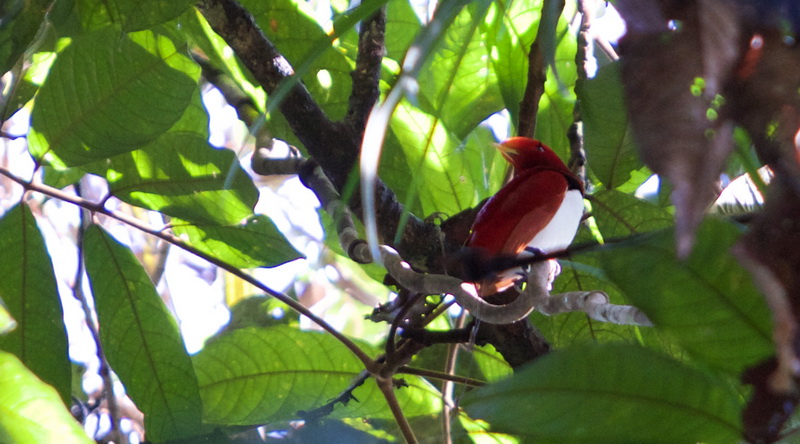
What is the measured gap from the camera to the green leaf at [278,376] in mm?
1429

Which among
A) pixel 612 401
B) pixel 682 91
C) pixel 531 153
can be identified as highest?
pixel 682 91

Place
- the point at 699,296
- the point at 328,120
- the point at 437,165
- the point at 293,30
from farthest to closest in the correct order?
the point at 437,165
the point at 293,30
the point at 328,120
the point at 699,296

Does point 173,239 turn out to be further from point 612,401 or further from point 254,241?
point 612,401

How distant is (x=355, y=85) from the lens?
130cm

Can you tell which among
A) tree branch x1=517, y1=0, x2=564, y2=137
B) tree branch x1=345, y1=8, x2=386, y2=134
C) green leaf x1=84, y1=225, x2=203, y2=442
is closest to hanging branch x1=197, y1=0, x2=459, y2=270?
tree branch x1=345, y1=8, x2=386, y2=134

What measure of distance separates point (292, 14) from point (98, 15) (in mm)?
342

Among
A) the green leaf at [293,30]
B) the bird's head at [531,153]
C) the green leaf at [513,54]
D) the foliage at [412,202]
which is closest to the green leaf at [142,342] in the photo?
the foliage at [412,202]

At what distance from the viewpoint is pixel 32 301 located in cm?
111

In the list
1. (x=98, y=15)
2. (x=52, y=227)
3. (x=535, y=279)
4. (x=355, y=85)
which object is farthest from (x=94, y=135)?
(x=52, y=227)

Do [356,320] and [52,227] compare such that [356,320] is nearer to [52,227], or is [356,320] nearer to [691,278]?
[52,227]

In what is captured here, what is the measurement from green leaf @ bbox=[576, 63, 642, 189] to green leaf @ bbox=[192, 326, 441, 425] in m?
0.54

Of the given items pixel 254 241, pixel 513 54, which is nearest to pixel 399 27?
pixel 513 54

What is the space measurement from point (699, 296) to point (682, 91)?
0.76ft

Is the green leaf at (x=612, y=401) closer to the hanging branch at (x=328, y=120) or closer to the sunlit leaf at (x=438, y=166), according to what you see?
the hanging branch at (x=328, y=120)
